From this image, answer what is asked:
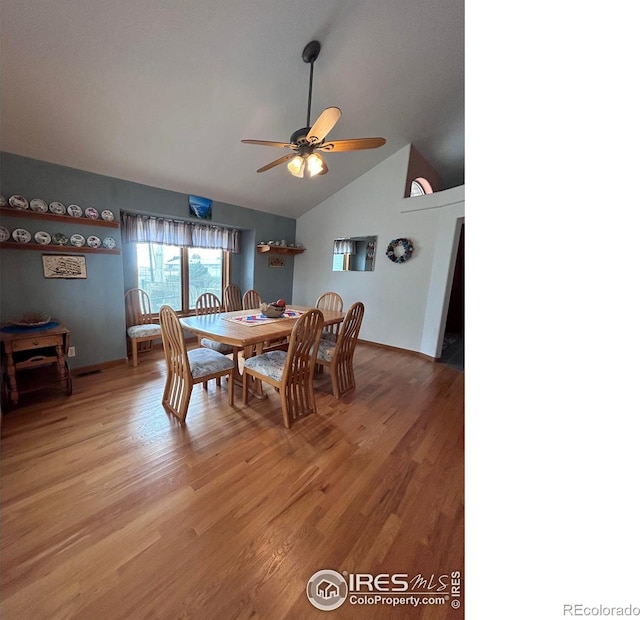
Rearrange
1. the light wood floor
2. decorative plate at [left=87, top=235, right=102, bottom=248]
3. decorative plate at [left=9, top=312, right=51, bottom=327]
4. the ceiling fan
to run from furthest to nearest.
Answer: decorative plate at [left=87, top=235, right=102, bottom=248], decorative plate at [left=9, top=312, right=51, bottom=327], the ceiling fan, the light wood floor

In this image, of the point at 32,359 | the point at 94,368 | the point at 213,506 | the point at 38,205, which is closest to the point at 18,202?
the point at 38,205

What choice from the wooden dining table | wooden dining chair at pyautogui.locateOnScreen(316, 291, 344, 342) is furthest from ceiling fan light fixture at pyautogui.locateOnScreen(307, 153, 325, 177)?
wooden dining chair at pyautogui.locateOnScreen(316, 291, 344, 342)

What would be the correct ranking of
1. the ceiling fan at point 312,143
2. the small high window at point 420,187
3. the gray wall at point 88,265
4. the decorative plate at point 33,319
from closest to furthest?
the ceiling fan at point 312,143, the decorative plate at point 33,319, the gray wall at point 88,265, the small high window at point 420,187

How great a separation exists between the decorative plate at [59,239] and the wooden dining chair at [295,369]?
225cm

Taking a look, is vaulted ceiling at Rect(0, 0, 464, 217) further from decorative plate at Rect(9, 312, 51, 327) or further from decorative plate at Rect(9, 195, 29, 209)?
decorative plate at Rect(9, 312, 51, 327)

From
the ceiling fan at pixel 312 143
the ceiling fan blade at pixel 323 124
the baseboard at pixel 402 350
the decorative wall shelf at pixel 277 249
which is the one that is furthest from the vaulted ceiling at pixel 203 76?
the baseboard at pixel 402 350

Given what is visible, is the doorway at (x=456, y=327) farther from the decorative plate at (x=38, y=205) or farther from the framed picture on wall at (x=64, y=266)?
the decorative plate at (x=38, y=205)

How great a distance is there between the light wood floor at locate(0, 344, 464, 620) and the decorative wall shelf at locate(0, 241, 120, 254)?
4.56 feet

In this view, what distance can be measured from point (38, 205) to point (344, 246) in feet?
12.3

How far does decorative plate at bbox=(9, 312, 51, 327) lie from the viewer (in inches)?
84.5

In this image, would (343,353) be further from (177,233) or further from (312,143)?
(177,233)

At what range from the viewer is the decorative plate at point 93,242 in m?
2.65
